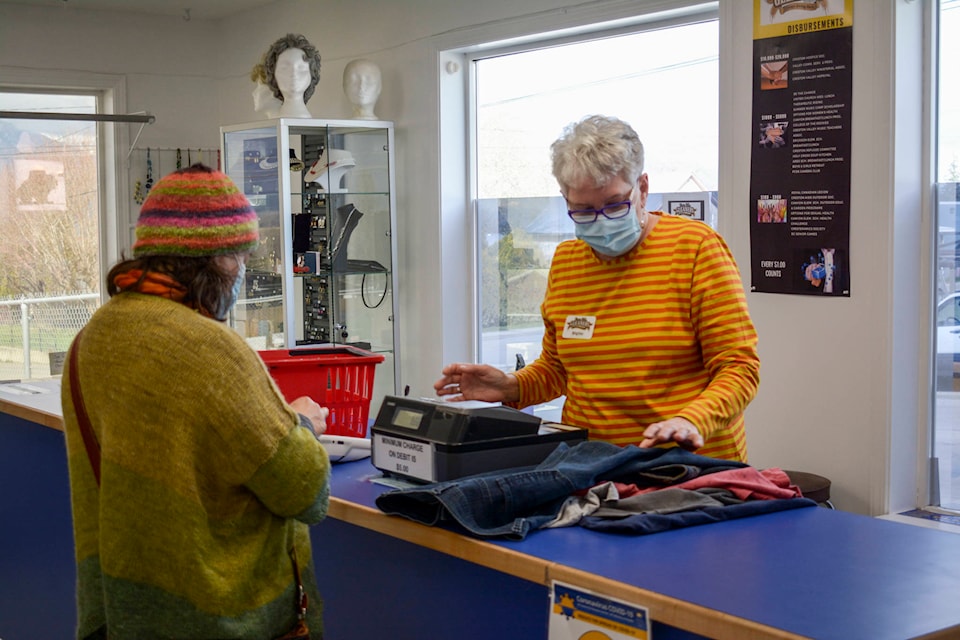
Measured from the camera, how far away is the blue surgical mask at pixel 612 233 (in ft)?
6.84

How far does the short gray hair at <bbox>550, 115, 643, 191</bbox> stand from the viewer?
206cm

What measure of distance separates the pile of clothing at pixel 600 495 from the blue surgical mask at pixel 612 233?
18.8 inches

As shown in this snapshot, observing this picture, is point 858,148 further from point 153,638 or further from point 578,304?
point 153,638

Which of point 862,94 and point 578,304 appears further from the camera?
point 862,94

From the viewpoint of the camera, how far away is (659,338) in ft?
6.79

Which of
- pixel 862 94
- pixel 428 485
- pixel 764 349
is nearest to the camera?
pixel 428 485

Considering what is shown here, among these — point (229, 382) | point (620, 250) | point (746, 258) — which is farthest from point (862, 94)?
point (229, 382)

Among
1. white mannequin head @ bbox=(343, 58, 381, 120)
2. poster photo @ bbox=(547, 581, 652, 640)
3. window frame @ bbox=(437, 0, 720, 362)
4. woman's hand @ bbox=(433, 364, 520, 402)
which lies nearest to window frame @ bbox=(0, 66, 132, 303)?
white mannequin head @ bbox=(343, 58, 381, 120)

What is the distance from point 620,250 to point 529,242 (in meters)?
2.56

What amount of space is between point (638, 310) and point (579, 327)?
0.14 meters

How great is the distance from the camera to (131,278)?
4.96ft

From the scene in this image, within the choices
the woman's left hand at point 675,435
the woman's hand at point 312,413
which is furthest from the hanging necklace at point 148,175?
the woman's left hand at point 675,435

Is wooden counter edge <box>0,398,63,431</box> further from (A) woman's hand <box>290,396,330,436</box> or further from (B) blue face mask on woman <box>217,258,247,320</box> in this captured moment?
(B) blue face mask on woman <box>217,258,247,320</box>

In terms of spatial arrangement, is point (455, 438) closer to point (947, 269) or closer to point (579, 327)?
point (579, 327)
